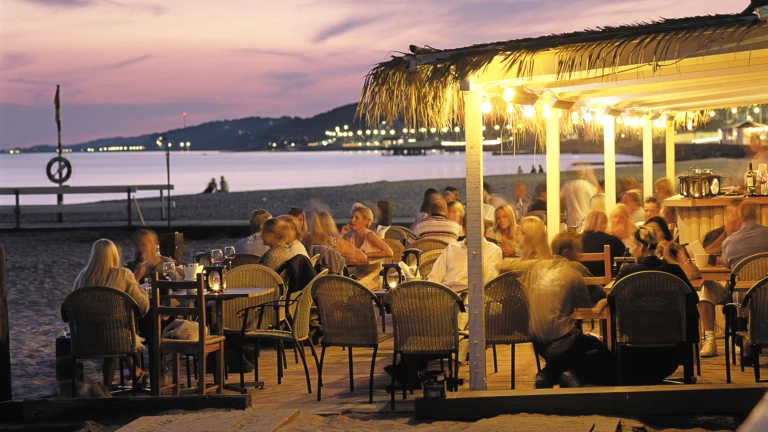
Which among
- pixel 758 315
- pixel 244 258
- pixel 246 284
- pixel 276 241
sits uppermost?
pixel 276 241

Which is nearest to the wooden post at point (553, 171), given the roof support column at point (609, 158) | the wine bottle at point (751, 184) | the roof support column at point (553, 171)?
the roof support column at point (553, 171)

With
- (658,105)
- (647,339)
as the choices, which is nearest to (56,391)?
(647,339)

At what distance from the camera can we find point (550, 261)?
20.5 feet

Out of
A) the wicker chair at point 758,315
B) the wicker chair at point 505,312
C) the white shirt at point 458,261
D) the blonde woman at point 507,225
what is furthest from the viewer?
the blonde woman at point 507,225

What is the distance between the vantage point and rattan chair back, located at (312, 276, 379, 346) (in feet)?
21.1

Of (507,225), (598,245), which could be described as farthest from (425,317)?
(507,225)

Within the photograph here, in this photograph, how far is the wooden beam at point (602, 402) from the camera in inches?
223

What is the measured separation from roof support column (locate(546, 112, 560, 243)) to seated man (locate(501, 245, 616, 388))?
12.0ft

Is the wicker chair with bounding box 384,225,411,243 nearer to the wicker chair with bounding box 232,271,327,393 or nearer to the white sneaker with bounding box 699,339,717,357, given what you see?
the wicker chair with bounding box 232,271,327,393

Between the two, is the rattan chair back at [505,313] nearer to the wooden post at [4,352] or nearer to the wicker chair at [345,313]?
the wicker chair at [345,313]

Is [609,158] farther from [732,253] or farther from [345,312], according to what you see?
[345,312]

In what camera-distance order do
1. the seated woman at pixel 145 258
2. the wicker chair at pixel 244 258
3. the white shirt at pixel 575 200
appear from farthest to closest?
the white shirt at pixel 575 200
the wicker chair at pixel 244 258
the seated woman at pixel 145 258

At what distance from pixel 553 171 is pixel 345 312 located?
407 cm

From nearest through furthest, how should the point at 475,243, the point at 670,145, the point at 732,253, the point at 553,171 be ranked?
the point at 475,243 < the point at 732,253 < the point at 553,171 < the point at 670,145
